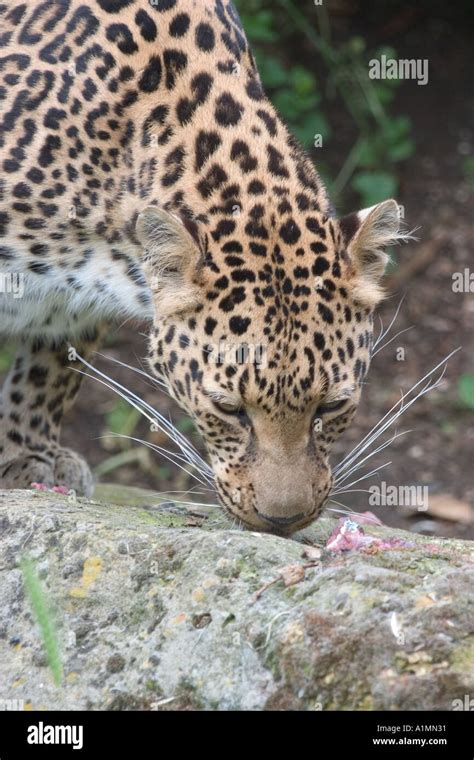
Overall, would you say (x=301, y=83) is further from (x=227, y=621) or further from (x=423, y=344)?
(x=227, y=621)

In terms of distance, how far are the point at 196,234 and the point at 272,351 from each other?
788mm


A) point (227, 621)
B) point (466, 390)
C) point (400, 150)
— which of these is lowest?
point (227, 621)

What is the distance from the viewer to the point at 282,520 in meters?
6.00

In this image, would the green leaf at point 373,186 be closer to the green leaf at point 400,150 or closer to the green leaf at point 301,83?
the green leaf at point 400,150

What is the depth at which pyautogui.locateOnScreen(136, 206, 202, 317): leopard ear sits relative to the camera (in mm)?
6254

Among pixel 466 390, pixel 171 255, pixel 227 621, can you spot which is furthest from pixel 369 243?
pixel 466 390

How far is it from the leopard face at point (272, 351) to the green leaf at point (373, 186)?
769 centimetres

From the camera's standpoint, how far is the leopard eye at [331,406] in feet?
20.5

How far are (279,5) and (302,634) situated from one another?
11.9m

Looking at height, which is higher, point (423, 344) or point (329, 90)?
point (329, 90)

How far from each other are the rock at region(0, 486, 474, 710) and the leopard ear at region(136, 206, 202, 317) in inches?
49.3

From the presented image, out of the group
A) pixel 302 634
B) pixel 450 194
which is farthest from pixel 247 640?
pixel 450 194

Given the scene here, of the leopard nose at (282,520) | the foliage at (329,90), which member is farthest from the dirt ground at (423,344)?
the leopard nose at (282,520)

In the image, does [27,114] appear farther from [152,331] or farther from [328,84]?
[328,84]
